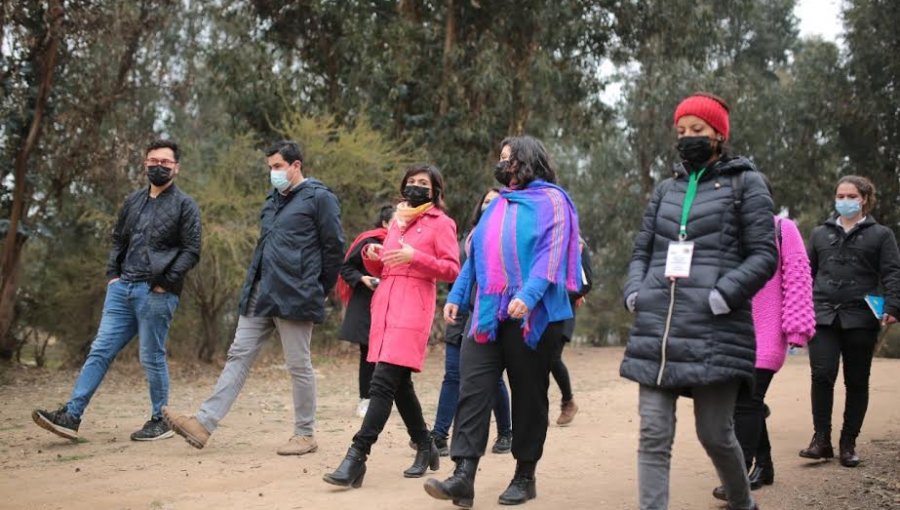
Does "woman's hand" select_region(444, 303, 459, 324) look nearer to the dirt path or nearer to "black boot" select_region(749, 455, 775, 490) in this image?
the dirt path

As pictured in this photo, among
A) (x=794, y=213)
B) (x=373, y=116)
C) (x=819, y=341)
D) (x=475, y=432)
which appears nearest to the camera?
(x=475, y=432)

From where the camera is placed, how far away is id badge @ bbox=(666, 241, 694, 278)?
445cm

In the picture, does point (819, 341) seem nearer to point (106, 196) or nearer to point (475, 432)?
point (475, 432)

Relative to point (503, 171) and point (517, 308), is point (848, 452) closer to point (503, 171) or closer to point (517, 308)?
point (517, 308)

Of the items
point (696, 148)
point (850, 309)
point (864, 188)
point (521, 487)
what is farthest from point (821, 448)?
point (696, 148)

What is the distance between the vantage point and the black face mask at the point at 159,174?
24.2 feet

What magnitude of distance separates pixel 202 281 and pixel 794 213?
67.3ft

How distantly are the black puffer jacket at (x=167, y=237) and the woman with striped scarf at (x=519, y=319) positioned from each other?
2955 mm

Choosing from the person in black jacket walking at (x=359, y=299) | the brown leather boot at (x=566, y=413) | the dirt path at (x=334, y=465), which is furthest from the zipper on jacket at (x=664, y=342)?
the brown leather boot at (x=566, y=413)

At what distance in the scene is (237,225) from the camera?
48.9 feet

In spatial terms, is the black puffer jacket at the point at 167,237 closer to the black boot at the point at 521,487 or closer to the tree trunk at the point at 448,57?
the black boot at the point at 521,487

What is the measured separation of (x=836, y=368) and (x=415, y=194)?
11.1 feet

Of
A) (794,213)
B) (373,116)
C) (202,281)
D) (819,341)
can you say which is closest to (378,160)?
(373,116)

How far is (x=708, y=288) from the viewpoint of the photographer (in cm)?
438
